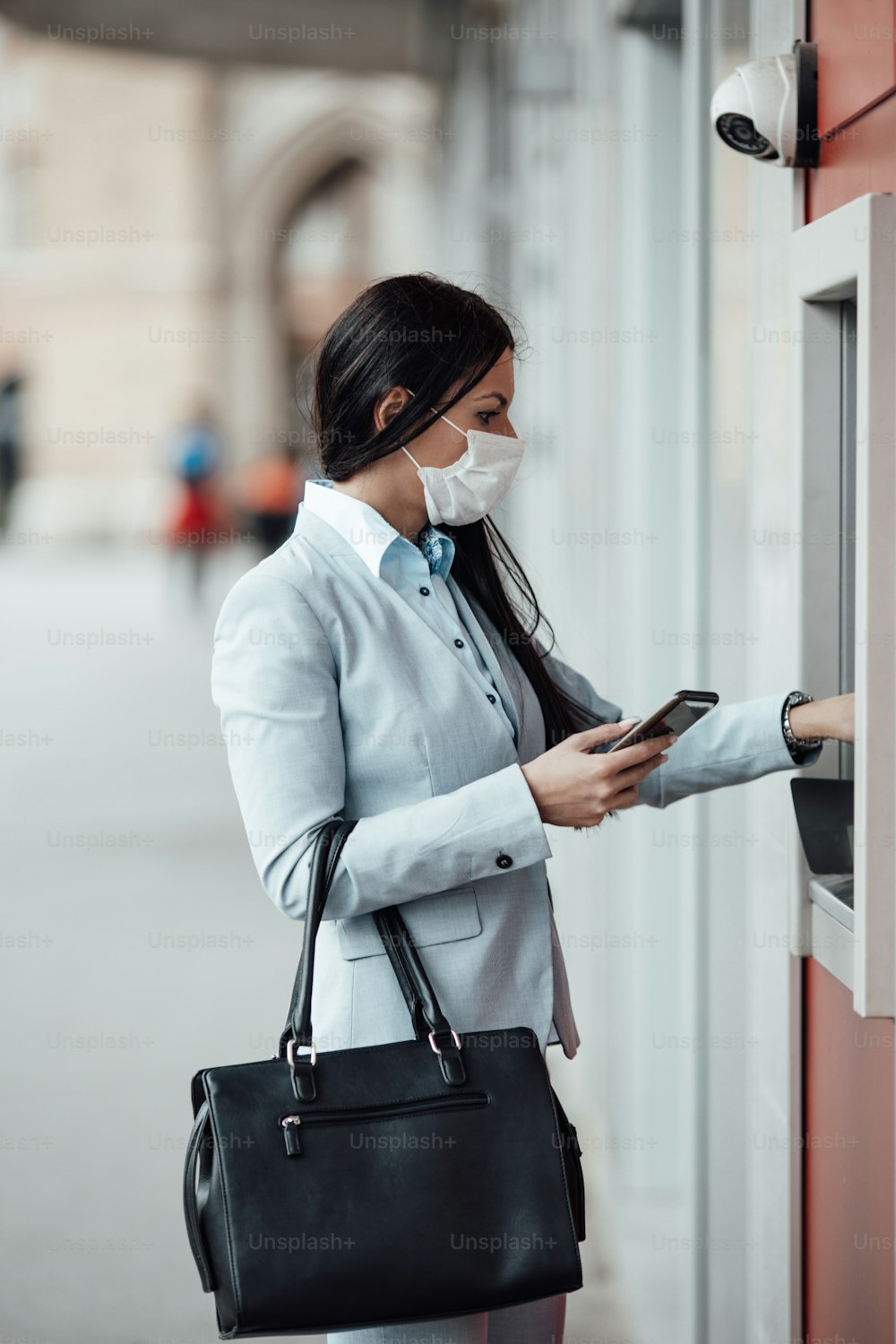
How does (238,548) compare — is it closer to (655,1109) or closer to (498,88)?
(498,88)

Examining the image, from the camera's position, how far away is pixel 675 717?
1.53 meters

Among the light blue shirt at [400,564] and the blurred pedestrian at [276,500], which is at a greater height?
the blurred pedestrian at [276,500]

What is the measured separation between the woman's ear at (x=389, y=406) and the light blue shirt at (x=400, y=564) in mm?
97

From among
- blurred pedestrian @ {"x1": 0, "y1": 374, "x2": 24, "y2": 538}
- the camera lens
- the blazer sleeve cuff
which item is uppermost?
blurred pedestrian @ {"x1": 0, "y1": 374, "x2": 24, "y2": 538}

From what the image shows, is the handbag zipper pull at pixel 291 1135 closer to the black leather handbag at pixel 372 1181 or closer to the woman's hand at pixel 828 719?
the black leather handbag at pixel 372 1181

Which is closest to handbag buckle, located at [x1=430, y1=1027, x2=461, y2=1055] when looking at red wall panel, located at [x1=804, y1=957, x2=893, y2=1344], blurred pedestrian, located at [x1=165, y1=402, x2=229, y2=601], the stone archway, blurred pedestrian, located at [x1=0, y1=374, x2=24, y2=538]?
red wall panel, located at [x1=804, y1=957, x2=893, y2=1344]

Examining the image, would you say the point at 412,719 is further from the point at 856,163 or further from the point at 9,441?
the point at 9,441

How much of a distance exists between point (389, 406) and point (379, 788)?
0.45m

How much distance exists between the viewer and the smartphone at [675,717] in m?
1.49

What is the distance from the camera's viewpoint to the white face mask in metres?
1.73

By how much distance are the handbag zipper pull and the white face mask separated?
0.72 m

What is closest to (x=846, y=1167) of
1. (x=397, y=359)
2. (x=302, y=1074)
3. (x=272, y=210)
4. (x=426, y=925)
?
A: (x=426, y=925)

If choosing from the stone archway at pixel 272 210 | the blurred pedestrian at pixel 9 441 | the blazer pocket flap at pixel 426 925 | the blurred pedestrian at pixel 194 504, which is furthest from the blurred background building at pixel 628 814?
the stone archway at pixel 272 210

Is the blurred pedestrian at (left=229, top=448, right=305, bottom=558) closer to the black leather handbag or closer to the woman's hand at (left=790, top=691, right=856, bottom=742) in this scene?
the woman's hand at (left=790, top=691, right=856, bottom=742)
